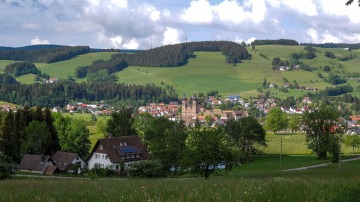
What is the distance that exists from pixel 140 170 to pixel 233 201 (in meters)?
36.2

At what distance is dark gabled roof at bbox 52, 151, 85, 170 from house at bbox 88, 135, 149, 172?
511cm

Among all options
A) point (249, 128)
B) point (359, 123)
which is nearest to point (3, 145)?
point (249, 128)

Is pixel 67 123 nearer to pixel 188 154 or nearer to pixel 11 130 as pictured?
pixel 11 130

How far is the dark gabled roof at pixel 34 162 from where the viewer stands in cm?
6900

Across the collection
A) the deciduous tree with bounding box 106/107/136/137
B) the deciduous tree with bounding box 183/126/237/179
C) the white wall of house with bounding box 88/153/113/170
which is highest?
the deciduous tree with bounding box 183/126/237/179

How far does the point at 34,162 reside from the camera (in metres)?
70.1

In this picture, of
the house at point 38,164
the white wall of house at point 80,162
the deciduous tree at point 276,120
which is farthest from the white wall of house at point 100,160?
the deciduous tree at point 276,120

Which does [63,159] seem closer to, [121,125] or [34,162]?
[34,162]

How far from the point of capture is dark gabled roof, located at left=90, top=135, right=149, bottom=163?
257 ft

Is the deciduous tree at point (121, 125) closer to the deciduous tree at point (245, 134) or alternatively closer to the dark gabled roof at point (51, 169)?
the deciduous tree at point (245, 134)

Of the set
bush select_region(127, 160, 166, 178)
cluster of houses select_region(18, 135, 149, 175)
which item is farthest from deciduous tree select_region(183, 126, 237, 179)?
cluster of houses select_region(18, 135, 149, 175)

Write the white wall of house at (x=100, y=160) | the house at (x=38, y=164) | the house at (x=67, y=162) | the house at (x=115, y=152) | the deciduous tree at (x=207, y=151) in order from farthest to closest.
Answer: the house at (x=115, y=152) → the white wall of house at (x=100, y=160) → the house at (x=67, y=162) → the house at (x=38, y=164) → the deciduous tree at (x=207, y=151)

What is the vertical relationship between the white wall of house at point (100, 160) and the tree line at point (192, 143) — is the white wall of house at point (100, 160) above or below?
below

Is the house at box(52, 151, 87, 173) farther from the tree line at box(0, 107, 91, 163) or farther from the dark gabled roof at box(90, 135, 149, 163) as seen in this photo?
the dark gabled roof at box(90, 135, 149, 163)
